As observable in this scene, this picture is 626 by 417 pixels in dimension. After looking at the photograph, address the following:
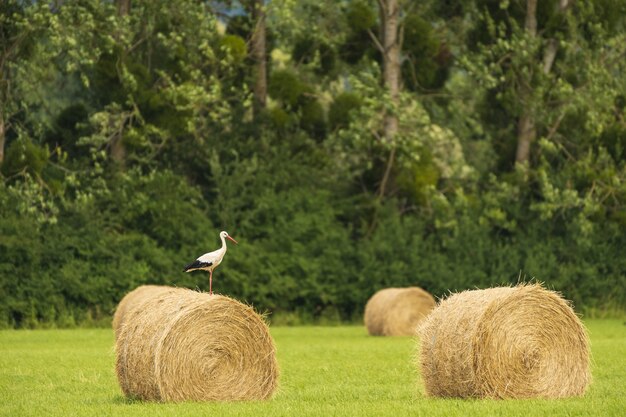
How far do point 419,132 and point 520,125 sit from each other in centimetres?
357

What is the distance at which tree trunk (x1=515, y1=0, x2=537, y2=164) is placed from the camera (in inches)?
1682

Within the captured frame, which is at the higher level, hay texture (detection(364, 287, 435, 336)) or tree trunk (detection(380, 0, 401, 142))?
tree trunk (detection(380, 0, 401, 142))

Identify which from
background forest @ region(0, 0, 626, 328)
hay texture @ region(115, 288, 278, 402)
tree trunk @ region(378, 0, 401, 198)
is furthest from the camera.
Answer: tree trunk @ region(378, 0, 401, 198)

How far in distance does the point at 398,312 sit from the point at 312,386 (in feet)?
46.5

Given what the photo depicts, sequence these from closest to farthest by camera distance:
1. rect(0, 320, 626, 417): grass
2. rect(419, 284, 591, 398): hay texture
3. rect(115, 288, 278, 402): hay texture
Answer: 1. rect(0, 320, 626, 417): grass
2. rect(419, 284, 591, 398): hay texture
3. rect(115, 288, 278, 402): hay texture

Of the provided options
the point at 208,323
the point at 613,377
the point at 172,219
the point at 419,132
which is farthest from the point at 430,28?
the point at 208,323

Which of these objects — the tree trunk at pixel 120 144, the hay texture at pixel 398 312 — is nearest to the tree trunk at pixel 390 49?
the tree trunk at pixel 120 144

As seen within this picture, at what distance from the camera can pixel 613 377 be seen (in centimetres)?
1969

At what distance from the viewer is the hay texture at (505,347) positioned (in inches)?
622

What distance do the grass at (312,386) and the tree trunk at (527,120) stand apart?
42.9 ft

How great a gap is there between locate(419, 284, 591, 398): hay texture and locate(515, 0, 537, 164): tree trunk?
26.5m

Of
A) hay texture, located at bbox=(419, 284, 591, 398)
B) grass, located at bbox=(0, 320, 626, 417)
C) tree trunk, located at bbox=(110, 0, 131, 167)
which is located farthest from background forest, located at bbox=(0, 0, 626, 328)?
hay texture, located at bbox=(419, 284, 591, 398)

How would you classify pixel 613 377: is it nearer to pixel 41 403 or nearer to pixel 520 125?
A: pixel 41 403

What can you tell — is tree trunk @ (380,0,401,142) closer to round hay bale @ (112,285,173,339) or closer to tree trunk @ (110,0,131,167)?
tree trunk @ (110,0,131,167)
